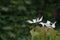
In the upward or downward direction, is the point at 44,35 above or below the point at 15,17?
below

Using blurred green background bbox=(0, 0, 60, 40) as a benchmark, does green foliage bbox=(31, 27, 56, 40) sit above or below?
below

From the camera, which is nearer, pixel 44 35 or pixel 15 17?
pixel 44 35

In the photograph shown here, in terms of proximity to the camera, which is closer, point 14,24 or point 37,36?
point 37,36

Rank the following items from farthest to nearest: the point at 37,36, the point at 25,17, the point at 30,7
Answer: the point at 30,7, the point at 25,17, the point at 37,36

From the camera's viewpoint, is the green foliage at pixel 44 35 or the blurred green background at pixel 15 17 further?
the blurred green background at pixel 15 17

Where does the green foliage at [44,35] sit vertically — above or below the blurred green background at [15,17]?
below

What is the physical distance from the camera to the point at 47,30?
4.74ft

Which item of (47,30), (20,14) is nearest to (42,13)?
(20,14)

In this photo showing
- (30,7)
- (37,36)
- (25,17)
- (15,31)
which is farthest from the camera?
(30,7)

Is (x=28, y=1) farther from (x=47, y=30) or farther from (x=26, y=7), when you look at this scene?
(x=47, y=30)

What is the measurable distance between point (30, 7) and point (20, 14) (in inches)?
11.7

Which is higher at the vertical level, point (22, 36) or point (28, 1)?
point (28, 1)

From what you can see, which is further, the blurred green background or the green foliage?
the blurred green background

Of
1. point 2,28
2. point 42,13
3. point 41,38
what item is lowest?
point 41,38
